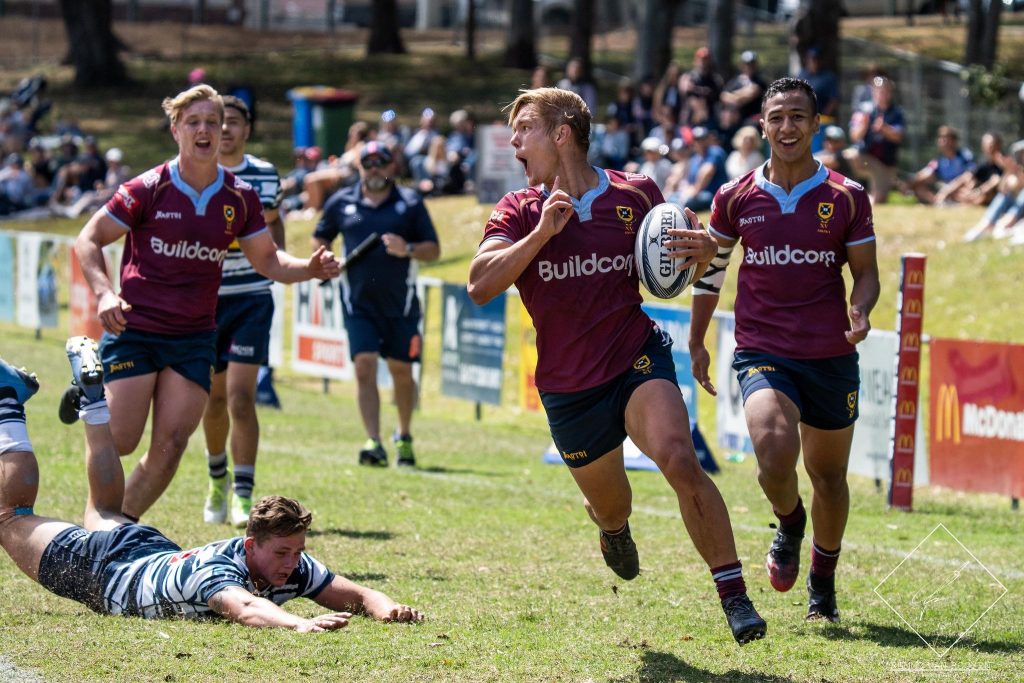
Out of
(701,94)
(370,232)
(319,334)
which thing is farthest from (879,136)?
(370,232)

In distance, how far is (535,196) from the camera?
6.23 metres

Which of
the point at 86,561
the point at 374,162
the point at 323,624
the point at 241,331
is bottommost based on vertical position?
the point at 323,624

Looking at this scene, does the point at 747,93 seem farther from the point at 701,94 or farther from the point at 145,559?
the point at 145,559

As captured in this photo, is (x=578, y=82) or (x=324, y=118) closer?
(x=578, y=82)

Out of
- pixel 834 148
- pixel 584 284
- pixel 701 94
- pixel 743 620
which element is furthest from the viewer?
pixel 701 94

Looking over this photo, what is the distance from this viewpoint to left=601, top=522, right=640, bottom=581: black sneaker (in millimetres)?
6609

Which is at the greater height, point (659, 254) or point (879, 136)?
point (659, 254)

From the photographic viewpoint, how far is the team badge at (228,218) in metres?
7.75

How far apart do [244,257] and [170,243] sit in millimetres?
1469

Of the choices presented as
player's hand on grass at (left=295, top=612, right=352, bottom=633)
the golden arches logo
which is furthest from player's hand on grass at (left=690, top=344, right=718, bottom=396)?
the golden arches logo

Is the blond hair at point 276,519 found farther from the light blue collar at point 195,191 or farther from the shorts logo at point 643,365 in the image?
the light blue collar at point 195,191

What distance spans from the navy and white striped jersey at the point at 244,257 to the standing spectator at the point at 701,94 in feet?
42.8

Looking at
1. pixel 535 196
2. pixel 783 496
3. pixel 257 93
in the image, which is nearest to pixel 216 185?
pixel 535 196

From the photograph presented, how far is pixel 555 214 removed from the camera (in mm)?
5867
